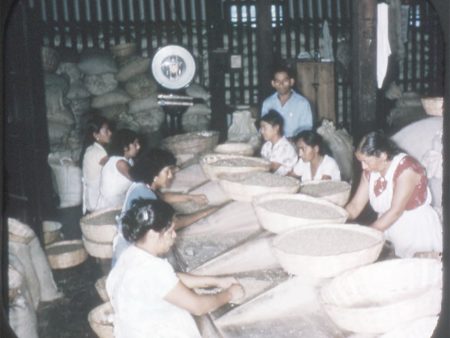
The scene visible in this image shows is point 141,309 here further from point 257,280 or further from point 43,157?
A: point 43,157

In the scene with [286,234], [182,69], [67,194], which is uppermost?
[182,69]

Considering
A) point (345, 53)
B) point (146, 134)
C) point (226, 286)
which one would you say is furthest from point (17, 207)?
point (345, 53)

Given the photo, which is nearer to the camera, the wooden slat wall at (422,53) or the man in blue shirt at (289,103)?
the man in blue shirt at (289,103)

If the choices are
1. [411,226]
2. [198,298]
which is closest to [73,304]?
[198,298]

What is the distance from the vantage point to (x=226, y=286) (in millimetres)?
3029

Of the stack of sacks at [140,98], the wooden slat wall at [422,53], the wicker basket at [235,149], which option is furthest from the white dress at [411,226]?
the wooden slat wall at [422,53]

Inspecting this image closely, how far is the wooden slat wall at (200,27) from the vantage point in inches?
336

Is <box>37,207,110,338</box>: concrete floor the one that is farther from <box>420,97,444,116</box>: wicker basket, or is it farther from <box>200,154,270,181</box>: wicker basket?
<box>420,97,444,116</box>: wicker basket

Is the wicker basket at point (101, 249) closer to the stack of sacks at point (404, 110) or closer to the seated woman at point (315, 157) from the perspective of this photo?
the seated woman at point (315, 157)

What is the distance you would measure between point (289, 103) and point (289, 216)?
257 cm

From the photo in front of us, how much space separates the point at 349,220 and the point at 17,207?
9.08 feet

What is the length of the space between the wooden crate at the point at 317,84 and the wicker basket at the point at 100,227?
345 cm

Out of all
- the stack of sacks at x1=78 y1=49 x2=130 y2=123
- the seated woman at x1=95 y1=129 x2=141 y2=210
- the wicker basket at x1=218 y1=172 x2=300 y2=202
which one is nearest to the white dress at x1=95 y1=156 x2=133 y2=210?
the seated woman at x1=95 y1=129 x2=141 y2=210

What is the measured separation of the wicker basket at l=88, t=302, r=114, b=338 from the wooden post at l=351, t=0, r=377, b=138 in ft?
7.13
